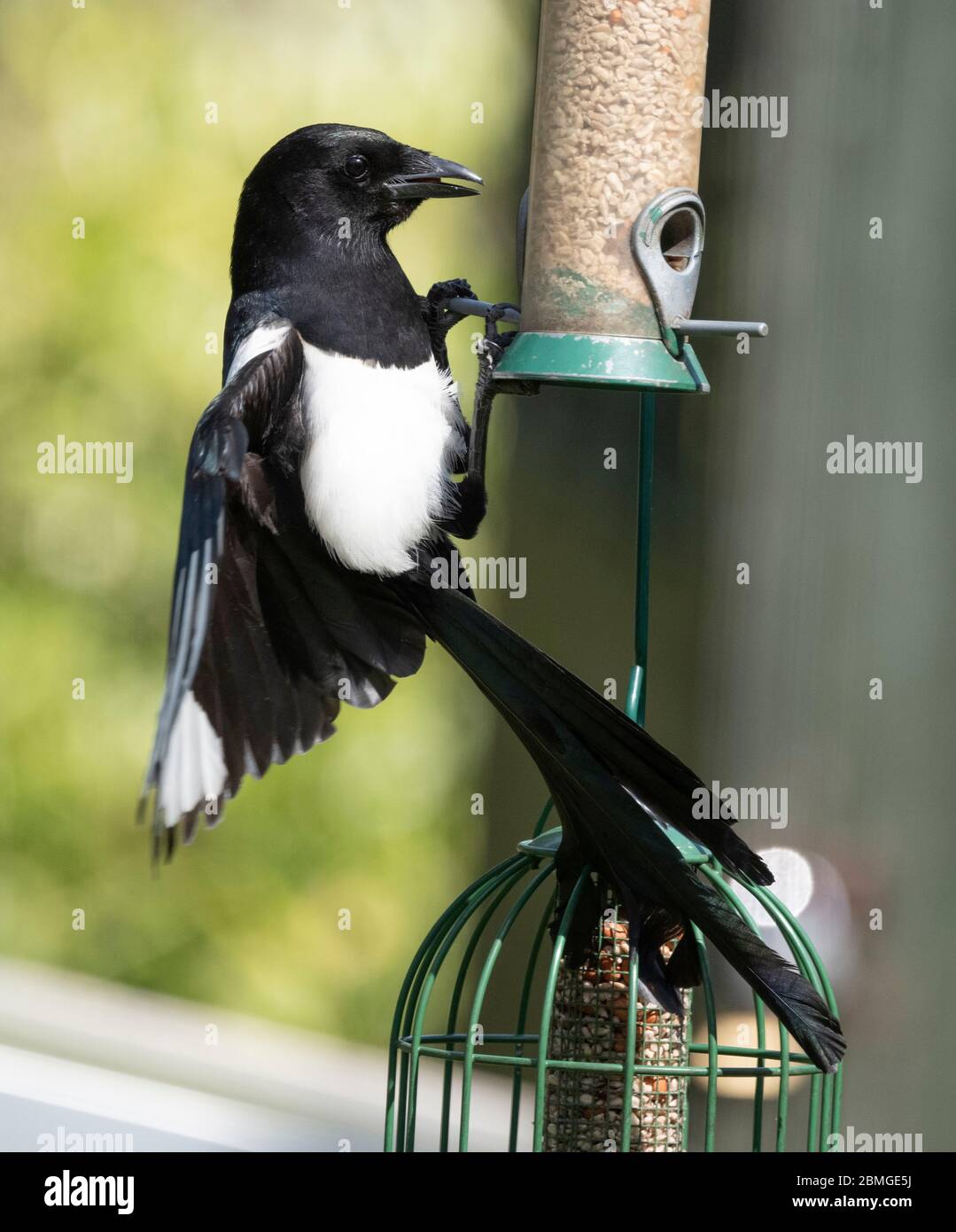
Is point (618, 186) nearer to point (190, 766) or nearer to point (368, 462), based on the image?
point (368, 462)

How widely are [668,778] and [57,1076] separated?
2.32 metres

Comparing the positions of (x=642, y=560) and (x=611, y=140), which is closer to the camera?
(x=642, y=560)

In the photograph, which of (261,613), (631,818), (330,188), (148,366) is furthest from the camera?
(148,366)

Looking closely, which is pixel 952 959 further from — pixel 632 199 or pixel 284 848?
pixel 284 848

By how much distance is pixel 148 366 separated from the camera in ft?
14.5

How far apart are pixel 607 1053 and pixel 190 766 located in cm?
70

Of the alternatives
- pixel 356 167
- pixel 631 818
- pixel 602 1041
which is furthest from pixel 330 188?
pixel 602 1041

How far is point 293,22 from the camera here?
4.45m

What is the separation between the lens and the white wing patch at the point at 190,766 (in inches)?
71.0

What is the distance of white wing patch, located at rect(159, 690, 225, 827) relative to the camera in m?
1.80

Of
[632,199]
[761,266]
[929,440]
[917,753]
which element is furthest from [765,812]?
[632,199]

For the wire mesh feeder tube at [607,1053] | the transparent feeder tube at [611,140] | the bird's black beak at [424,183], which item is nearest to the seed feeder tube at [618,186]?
the transparent feeder tube at [611,140]

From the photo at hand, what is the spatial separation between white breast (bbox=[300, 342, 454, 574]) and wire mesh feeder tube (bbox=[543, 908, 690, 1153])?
0.69m

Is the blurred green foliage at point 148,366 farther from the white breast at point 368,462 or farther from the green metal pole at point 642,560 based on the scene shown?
the green metal pole at point 642,560
